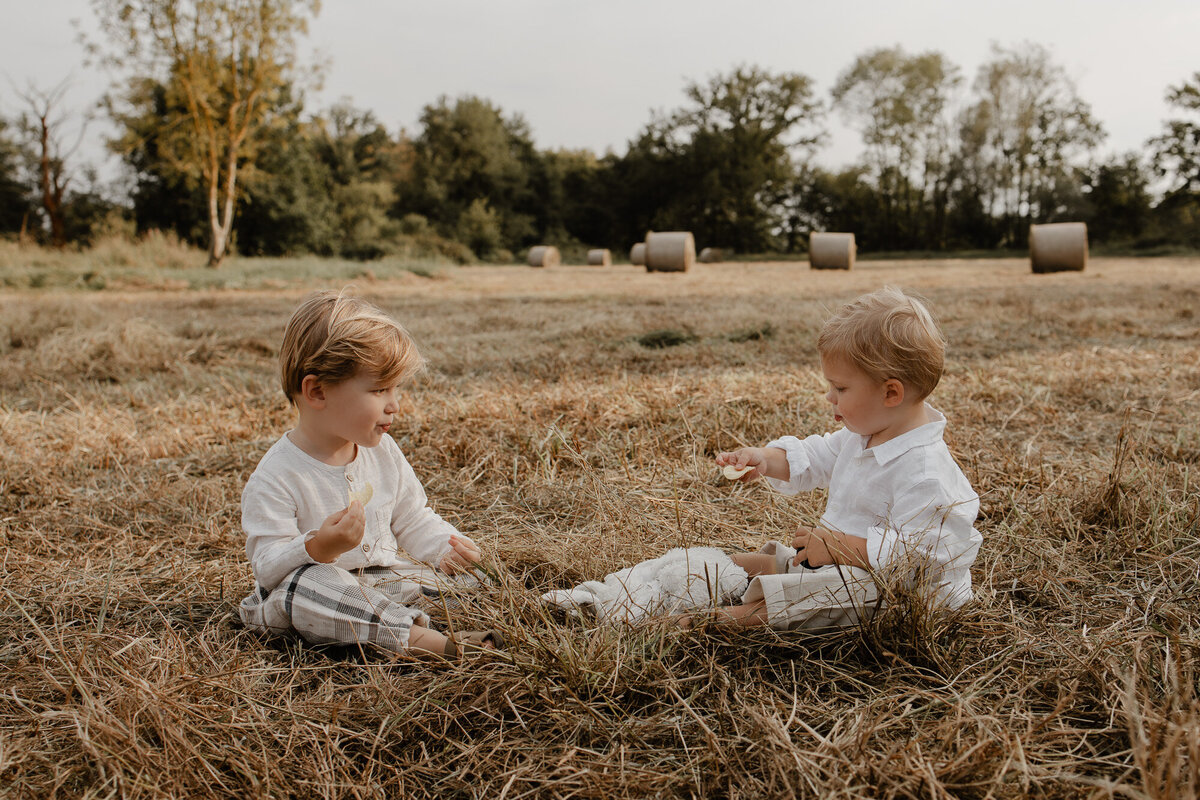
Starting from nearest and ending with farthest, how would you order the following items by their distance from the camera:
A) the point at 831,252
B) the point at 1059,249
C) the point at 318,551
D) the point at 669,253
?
the point at 318,551 < the point at 1059,249 < the point at 669,253 < the point at 831,252

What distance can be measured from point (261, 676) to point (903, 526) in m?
1.36

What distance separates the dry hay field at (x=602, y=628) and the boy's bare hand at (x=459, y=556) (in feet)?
0.33

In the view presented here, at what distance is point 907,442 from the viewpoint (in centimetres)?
164

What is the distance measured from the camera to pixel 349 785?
1.17 m

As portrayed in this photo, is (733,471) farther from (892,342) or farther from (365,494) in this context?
(365,494)

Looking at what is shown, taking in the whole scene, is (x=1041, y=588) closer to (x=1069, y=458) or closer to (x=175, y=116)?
(x=1069, y=458)

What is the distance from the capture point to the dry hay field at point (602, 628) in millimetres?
1197

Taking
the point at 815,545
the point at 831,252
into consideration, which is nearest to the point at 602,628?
the point at 815,545

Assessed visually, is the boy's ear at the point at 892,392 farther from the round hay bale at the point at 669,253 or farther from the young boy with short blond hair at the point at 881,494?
the round hay bale at the point at 669,253

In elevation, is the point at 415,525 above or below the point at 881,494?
below

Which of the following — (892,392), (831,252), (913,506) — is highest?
(831,252)

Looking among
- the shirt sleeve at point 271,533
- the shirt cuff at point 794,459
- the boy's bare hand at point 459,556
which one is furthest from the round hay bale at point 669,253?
the shirt sleeve at point 271,533

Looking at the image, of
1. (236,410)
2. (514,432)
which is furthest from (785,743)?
(236,410)

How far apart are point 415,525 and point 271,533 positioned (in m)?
0.40
